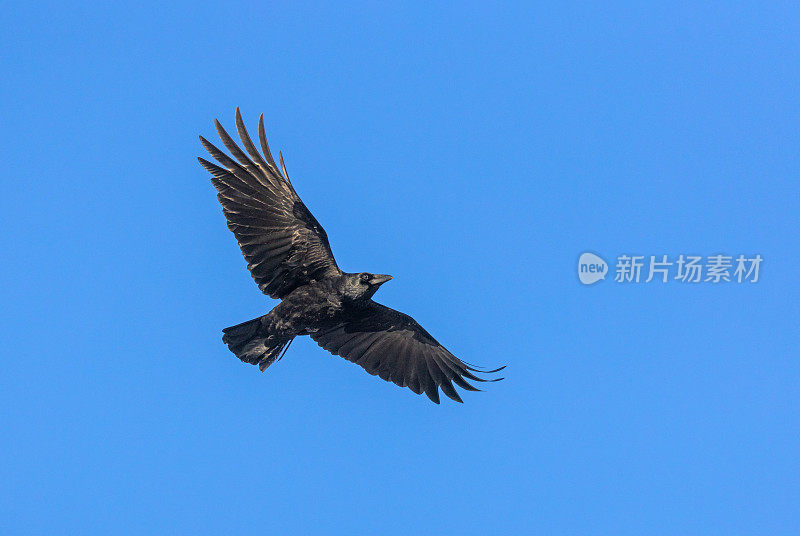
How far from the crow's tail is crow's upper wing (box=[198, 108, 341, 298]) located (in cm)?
85

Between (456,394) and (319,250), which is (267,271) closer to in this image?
(319,250)

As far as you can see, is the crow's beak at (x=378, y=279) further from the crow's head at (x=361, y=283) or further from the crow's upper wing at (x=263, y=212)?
the crow's upper wing at (x=263, y=212)

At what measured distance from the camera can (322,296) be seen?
15.3 m

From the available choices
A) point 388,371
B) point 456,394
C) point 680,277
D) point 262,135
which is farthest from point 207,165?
point 680,277

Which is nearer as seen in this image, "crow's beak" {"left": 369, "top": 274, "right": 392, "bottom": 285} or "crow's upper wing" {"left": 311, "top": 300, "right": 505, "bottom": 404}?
"crow's beak" {"left": 369, "top": 274, "right": 392, "bottom": 285}

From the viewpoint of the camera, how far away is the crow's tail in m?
15.5

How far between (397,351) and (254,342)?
258 cm

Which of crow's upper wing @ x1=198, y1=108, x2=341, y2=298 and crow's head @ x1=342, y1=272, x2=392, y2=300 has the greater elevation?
crow's upper wing @ x1=198, y1=108, x2=341, y2=298

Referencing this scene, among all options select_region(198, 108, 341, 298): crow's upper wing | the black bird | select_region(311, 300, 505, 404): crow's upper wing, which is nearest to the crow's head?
the black bird

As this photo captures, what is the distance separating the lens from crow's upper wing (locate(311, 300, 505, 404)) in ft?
53.4

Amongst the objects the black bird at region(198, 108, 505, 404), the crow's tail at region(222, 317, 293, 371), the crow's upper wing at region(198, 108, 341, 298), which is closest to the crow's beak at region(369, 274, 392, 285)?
the black bird at region(198, 108, 505, 404)

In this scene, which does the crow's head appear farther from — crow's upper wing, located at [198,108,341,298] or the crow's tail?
the crow's tail

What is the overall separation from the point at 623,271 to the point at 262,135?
23.5ft

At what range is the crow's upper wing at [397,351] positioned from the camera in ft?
53.4
